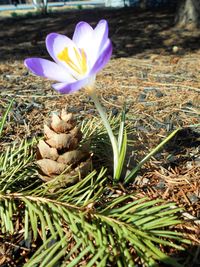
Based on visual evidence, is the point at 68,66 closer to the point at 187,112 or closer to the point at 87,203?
the point at 87,203

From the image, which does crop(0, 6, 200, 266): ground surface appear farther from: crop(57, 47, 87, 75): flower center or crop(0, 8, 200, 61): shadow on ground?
crop(57, 47, 87, 75): flower center

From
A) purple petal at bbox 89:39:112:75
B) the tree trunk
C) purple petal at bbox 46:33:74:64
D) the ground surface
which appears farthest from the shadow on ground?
purple petal at bbox 89:39:112:75

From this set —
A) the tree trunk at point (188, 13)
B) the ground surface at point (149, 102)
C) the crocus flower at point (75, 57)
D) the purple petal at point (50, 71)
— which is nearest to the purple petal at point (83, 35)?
the crocus flower at point (75, 57)

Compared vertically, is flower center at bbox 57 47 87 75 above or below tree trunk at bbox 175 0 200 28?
above

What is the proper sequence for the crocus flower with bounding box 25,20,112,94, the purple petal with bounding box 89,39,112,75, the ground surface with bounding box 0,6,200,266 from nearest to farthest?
the purple petal with bounding box 89,39,112,75
the crocus flower with bounding box 25,20,112,94
the ground surface with bounding box 0,6,200,266

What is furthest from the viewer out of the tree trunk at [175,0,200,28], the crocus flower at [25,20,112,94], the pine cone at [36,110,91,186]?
the tree trunk at [175,0,200,28]

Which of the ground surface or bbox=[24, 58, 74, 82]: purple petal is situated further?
the ground surface

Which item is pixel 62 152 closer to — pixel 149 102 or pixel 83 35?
pixel 83 35
